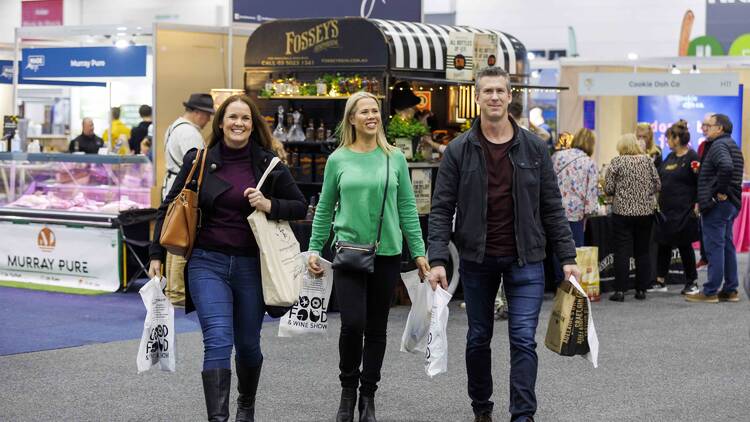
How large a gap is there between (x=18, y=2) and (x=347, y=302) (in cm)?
2663

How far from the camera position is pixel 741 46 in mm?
23734

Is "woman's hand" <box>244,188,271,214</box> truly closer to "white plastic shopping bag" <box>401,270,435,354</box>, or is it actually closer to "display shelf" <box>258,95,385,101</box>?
"white plastic shopping bag" <box>401,270,435,354</box>

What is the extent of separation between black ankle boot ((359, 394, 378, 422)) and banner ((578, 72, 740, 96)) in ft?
30.2

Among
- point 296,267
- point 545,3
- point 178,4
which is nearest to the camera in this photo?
point 296,267

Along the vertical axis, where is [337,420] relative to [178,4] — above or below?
below

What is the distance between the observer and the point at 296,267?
211 inches

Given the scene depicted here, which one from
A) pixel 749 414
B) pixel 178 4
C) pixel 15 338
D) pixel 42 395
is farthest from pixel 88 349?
pixel 178 4

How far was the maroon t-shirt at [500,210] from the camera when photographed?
539 centimetres

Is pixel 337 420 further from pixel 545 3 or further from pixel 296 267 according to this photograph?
pixel 545 3

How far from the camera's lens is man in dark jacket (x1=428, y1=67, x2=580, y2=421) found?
5.38 meters

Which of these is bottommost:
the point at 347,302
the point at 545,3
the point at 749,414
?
the point at 749,414

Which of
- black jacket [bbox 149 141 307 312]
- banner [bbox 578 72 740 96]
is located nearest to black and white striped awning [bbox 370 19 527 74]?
banner [bbox 578 72 740 96]

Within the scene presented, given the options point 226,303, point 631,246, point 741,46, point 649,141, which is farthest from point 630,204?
point 741,46

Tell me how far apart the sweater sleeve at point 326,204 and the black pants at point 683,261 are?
603 cm
